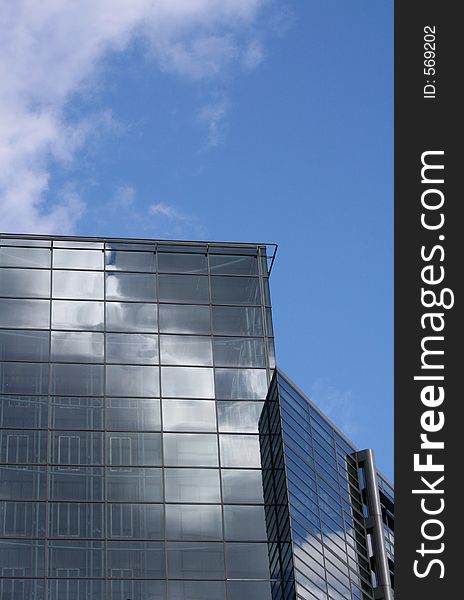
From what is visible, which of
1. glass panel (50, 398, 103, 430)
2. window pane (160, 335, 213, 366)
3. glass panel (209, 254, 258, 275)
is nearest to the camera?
glass panel (50, 398, 103, 430)

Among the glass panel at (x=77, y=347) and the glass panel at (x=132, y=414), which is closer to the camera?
the glass panel at (x=132, y=414)

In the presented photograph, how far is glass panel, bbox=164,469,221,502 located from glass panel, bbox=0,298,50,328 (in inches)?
280

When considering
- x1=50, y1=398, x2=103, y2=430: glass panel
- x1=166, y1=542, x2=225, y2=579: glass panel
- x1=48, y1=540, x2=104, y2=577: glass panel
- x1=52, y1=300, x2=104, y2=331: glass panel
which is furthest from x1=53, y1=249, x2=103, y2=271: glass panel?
x1=166, y1=542, x2=225, y2=579: glass panel

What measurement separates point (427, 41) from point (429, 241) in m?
4.84

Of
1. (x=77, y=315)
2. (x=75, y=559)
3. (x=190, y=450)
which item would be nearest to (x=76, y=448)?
(x=190, y=450)

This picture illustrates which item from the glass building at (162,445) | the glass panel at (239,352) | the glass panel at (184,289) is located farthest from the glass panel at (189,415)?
the glass panel at (184,289)

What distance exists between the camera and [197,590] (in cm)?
3906

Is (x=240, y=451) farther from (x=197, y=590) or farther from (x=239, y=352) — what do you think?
(x=197, y=590)

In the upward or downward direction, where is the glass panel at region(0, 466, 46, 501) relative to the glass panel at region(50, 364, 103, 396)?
downward

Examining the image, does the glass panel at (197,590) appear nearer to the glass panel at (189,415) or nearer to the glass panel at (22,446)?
the glass panel at (189,415)

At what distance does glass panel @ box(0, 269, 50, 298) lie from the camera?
4478cm

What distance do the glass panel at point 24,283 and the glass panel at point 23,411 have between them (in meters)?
4.31

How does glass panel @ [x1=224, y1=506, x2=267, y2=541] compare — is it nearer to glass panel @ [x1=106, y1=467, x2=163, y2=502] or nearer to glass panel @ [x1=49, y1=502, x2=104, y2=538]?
glass panel @ [x1=106, y1=467, x2=163, y2=502]

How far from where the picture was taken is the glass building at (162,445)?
129 ft
